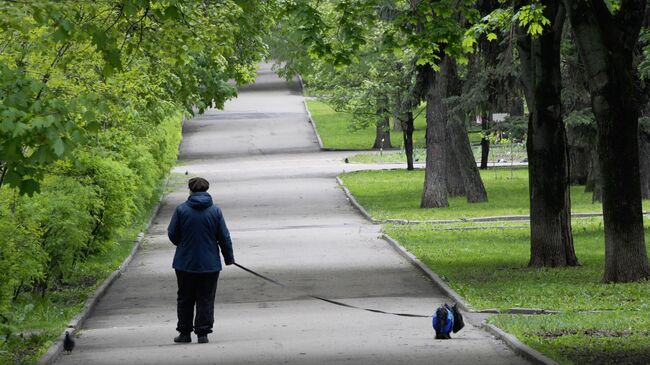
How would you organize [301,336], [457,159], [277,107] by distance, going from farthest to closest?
[277,107] < [457,159] < [301,336]

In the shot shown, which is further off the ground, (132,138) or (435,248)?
(132,138)

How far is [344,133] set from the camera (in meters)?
71.4

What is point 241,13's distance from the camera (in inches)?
987

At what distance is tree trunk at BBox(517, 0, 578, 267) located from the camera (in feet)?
66.9

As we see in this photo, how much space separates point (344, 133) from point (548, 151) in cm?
5097

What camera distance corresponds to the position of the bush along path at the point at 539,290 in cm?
1278

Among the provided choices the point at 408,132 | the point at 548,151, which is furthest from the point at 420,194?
the point at 548,151

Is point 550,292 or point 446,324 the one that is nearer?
point 446,324

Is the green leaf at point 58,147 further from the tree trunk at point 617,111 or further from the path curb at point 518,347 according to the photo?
the tree trunk at point 617,111

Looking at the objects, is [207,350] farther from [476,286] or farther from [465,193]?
[465,193]

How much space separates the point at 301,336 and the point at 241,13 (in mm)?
11769

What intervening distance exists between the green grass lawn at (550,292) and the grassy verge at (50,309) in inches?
191

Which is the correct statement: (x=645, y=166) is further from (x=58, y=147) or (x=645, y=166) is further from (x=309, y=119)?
(x=309, y=119)

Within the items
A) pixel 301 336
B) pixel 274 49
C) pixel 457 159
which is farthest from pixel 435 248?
pixel 274 49
